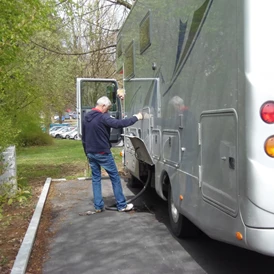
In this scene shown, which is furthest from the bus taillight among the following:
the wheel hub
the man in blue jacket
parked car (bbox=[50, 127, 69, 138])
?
parked car (bbox=[50, 127, 69, 138])

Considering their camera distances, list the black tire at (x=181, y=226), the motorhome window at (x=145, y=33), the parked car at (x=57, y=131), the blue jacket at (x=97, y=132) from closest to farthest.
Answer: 1. the black tire at (x=181, y=226)
2. the motorhome window at (x=145, y=33)
3. the blue jacket at (x=97, y=132)
4. the parked car at (x=57, y=131)

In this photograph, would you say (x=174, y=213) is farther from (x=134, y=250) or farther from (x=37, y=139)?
(x=37, y=139)

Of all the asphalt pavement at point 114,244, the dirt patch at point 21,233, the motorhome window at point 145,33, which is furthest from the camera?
the motorhome window at point 145,33

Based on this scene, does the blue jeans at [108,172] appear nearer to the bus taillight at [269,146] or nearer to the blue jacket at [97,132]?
the blue jacket at [97,132]

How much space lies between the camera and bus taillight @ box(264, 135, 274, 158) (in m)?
2.66

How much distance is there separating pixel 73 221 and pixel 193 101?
325cm

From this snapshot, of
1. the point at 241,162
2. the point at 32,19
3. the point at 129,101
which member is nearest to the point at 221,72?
the point at 241,162

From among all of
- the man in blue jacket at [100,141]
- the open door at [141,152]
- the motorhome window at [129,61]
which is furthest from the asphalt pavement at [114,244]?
the motorhome window at [129,61]

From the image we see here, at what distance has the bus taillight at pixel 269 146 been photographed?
2.66 m

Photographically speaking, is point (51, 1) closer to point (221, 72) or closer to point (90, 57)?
point (221, 72)

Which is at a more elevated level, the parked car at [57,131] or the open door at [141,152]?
the open door at [141,152]

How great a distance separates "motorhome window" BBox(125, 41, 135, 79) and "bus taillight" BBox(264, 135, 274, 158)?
4.55 meters

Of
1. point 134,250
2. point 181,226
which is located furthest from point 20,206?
point 181,226

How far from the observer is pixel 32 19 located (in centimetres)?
566
